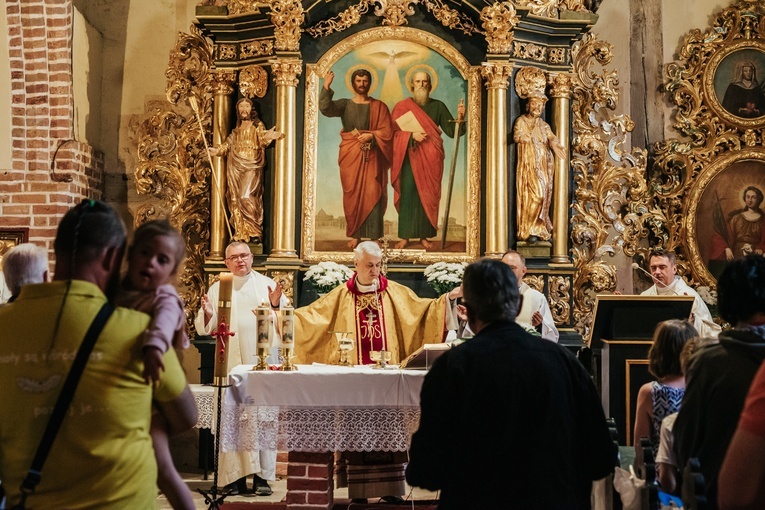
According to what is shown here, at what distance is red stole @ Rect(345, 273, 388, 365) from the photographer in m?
8.44

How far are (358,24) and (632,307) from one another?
154 inches

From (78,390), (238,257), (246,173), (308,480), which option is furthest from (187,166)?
(78,390)

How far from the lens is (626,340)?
29.7 feet

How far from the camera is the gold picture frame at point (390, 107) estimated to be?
34.3 feet

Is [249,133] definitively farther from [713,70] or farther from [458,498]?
[458,498]

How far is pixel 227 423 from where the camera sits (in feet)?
23.1

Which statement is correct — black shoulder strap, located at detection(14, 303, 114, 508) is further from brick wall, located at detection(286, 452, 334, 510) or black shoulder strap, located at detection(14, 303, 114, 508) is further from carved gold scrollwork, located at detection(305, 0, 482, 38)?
carved gold scrollwork, located at detection(305, 0, 482, 38)

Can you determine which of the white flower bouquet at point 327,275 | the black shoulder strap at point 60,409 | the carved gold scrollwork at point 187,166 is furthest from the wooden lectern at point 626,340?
the black shoulder strap at point 60,409

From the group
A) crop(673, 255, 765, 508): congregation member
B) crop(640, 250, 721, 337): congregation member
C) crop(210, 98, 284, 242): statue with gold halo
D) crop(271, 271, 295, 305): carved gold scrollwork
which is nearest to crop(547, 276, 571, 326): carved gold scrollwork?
crop(640, 250, 721, 337): congregation member

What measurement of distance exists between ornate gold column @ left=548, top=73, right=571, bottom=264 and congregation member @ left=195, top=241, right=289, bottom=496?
2.93 metres

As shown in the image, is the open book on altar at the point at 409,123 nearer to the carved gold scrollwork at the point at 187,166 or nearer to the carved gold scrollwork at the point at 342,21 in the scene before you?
the carved gold scrollwork at the point at 342,21

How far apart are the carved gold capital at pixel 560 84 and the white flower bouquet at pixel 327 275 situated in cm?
292

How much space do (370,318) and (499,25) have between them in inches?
138

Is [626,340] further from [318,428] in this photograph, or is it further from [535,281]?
[318,428]
